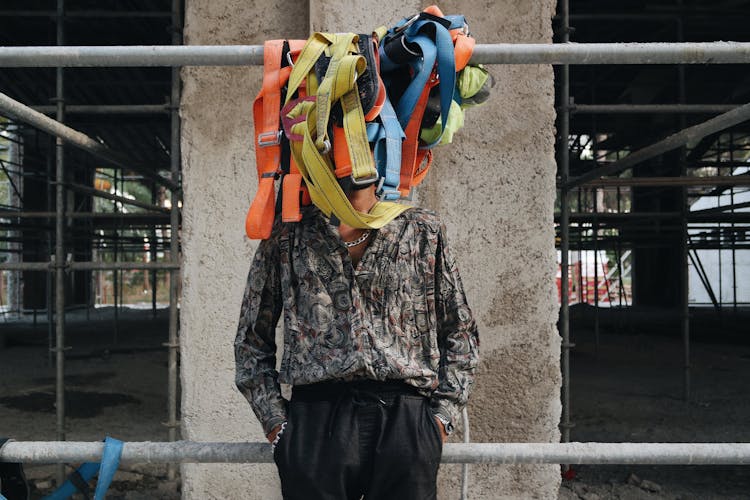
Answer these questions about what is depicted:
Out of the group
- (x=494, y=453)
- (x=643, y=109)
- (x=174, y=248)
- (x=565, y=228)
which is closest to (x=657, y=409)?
(x=643, y=109)

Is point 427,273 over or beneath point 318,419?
over

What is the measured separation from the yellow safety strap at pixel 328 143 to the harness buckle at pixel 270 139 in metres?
0.07

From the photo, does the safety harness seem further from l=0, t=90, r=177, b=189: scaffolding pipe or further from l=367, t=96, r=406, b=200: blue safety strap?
l=0, t=90, r=177, b=189: scaffolding pipe

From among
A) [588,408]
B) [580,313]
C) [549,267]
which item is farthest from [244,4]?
[580,313]

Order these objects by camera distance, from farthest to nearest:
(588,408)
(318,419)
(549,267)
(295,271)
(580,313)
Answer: (580,313)
(588,408)
(549,267)
(295,271)
(318,419)

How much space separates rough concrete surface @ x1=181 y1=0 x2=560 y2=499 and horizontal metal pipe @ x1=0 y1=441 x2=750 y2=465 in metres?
1.31

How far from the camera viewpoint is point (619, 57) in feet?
5.62

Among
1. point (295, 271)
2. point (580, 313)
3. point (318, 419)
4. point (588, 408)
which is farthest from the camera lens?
point (580, 313)

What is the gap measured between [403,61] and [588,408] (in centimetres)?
515

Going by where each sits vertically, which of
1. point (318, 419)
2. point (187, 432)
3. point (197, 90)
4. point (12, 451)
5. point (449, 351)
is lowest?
point (187, 432)

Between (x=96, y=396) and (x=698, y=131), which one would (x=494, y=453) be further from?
(x=96, y=396)

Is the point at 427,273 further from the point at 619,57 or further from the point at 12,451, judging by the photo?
the point at 12,451

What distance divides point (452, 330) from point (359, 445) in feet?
1.34

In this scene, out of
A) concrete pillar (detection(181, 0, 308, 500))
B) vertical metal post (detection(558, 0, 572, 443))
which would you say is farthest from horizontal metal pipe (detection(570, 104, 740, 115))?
concrete pillar (detection(181, 0, 308, 500))
